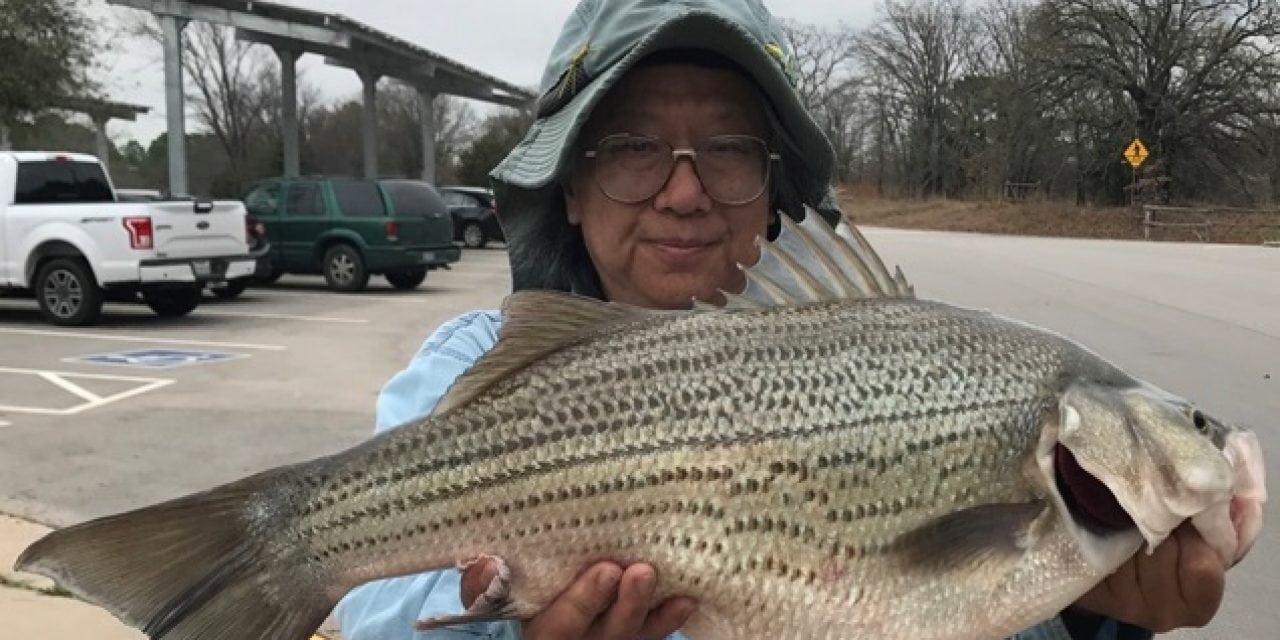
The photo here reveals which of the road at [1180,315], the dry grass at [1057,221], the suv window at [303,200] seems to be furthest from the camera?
the dry grass at [1057,221]

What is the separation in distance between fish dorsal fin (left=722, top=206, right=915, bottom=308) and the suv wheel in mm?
30761

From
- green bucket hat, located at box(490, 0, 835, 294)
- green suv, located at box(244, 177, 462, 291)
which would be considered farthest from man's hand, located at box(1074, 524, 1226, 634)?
green suv, located at box(244, 177, 462, 291)

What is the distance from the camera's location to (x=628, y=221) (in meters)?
2.81

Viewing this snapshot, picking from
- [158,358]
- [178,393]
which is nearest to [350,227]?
[158,358]

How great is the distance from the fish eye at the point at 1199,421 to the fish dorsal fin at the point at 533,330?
103cm

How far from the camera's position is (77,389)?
405 inches

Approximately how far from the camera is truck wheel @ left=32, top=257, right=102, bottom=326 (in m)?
14.4

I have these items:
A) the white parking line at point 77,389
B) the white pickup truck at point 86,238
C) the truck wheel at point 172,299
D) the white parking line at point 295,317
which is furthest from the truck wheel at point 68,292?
the white parking line at point 77,389

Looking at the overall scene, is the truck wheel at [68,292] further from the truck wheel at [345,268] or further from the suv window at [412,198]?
the suv window at [412,198]

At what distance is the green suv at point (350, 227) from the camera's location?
1983 centimetres

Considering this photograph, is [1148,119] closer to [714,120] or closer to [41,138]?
[41,138]

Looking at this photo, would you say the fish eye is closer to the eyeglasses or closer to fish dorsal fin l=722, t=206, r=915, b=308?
fish dorsal fin l=722, t=206, r=915, b=308

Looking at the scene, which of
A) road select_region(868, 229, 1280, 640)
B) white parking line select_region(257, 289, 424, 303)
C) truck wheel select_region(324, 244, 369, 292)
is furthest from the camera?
truck wheel select_region(324, 244, 369, 292)

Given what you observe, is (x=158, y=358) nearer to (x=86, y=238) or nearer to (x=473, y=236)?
(x=86, y=238)
